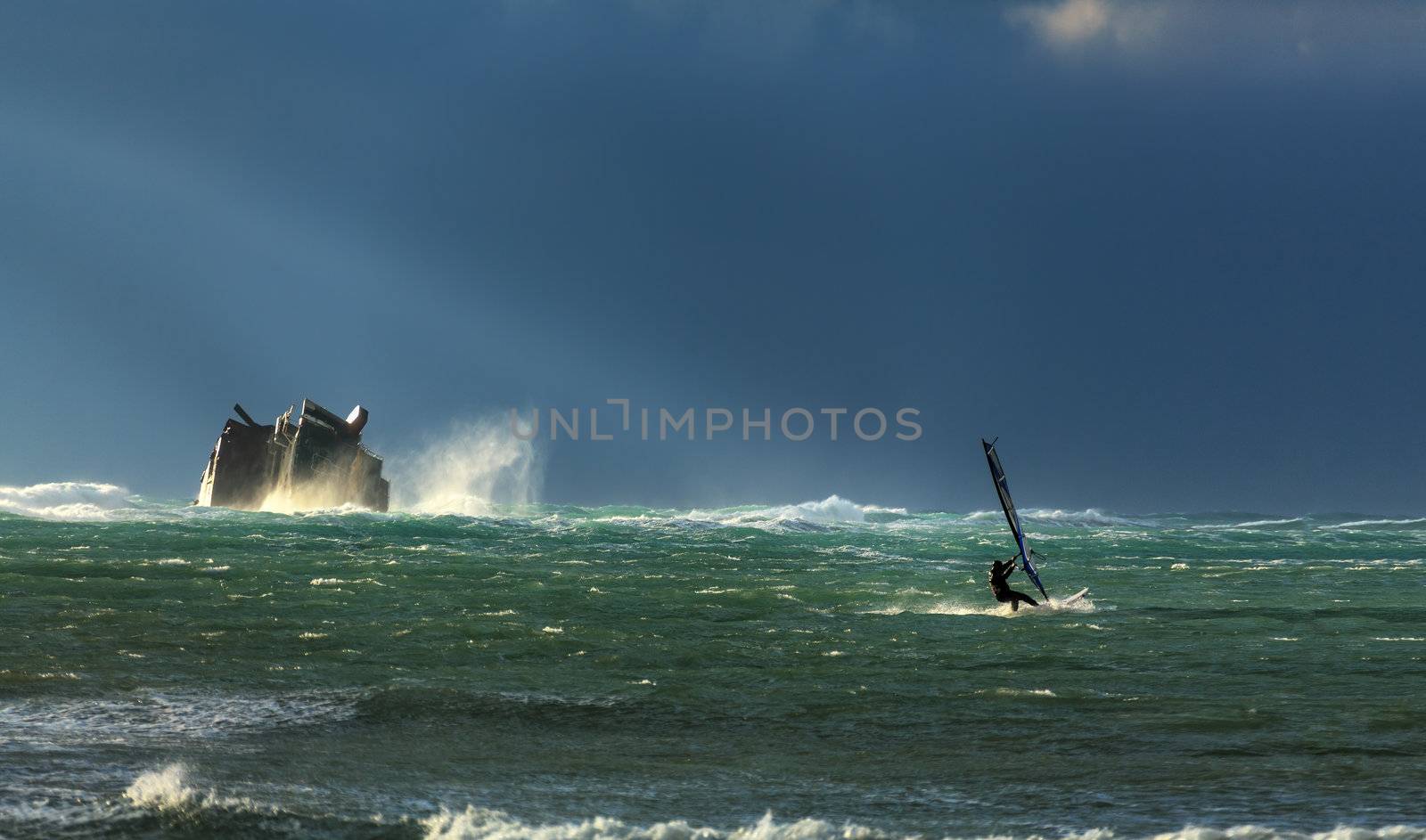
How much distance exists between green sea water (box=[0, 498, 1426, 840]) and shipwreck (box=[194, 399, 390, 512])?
50.8 m

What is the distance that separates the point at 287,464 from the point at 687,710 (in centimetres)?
7123

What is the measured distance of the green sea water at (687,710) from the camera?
7758 mm

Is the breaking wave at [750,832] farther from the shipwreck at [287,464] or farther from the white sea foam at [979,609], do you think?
the shipwreck at [287,464]

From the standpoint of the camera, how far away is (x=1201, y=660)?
1525 cm

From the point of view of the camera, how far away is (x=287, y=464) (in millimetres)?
76188

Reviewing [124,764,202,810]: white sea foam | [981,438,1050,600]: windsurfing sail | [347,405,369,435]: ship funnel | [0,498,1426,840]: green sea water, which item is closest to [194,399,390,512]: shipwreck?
[347,405,369,435]: ship funnel

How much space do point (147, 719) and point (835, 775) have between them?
692cm

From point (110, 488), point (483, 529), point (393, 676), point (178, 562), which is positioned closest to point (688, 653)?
point (393, 676)

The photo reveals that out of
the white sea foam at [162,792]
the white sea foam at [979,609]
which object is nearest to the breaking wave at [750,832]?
the white sea foam at [162,792]

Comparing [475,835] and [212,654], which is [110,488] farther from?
[475,835]

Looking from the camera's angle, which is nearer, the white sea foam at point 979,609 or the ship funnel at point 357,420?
the white sea foam at point 979,609

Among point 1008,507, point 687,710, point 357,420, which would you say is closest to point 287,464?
point 357,420

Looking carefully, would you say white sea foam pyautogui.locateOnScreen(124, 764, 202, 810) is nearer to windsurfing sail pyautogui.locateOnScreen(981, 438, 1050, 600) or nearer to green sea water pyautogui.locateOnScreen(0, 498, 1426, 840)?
green sea water pyautogui.locateOnScreen(0, 498, 1426, 840)

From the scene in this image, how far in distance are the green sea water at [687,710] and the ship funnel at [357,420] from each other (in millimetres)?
56243
